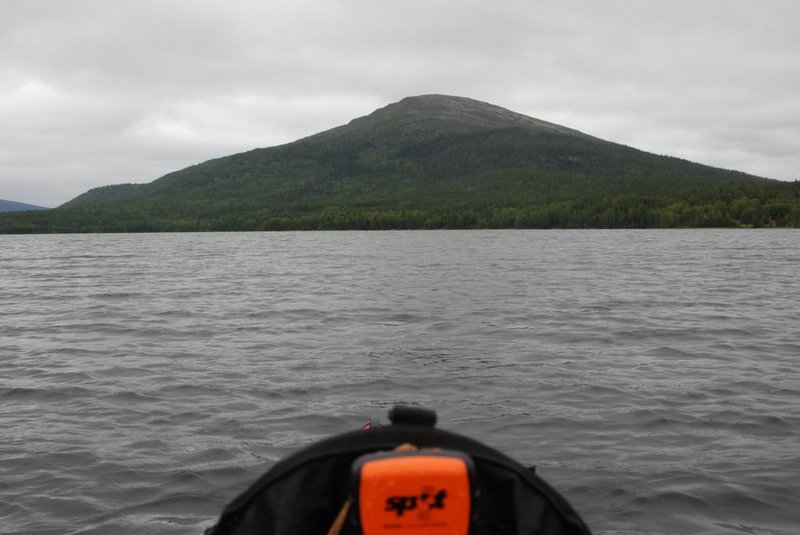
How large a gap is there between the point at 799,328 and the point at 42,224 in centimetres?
Answer: 20174

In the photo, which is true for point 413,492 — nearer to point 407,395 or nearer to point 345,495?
point 345,495

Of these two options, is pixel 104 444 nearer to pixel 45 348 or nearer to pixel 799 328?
pixel 45 348

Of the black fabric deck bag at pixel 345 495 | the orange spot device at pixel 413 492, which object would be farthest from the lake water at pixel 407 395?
the orange spot device at pixel 413 492

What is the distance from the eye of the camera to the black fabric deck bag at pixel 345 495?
2.94 meters

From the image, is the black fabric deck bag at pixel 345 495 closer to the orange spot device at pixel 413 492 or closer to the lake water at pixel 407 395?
the orange spot device at pixel 413 492

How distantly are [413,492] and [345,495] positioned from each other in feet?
1.51

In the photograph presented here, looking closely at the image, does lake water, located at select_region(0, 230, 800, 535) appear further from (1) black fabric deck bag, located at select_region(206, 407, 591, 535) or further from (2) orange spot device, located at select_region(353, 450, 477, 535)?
(2) orange spot device, located at select_region(353, 450, 477, 535)

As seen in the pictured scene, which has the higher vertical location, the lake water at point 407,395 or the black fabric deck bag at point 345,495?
the black fabric deck bag at point 345,495

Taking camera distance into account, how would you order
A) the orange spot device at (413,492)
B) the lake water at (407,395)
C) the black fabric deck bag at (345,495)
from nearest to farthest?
the orange spot device at (413,492) → the black fabric deck bag at (345,495) → the lake water at (407,395)

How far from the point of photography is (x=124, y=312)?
27.3 meters

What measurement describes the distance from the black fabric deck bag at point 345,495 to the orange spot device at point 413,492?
232 mm

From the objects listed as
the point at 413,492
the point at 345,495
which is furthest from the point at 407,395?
the point at 413,492

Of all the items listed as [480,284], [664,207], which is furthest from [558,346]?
[664,207]

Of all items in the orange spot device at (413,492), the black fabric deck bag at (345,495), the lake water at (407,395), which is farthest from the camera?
the lake water at (407,395)
